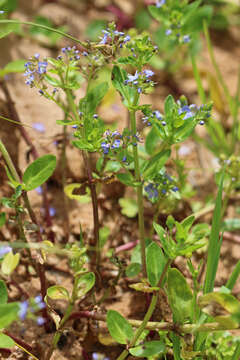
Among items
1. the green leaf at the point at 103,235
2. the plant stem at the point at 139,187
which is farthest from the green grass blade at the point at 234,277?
the green leaf at the point at 103,235

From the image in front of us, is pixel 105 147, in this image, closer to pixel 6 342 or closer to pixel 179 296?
pixel 179 296

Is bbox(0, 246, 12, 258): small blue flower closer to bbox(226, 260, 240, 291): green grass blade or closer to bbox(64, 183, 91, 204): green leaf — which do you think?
bbox(64, 183, 91, 204): green leaf

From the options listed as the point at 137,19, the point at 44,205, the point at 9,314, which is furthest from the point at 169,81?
the point at 9,314

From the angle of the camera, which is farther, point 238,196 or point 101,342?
point 238,196

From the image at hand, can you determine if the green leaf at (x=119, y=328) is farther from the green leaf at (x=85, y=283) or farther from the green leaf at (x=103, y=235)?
the green leaf at (x=103, y=235)

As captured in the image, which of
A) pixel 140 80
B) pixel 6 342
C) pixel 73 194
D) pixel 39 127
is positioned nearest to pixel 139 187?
pixel 73 194

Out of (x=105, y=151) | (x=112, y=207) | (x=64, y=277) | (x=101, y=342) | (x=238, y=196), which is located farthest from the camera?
(x=238, y=196)

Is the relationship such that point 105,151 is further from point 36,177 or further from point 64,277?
point 64,277
